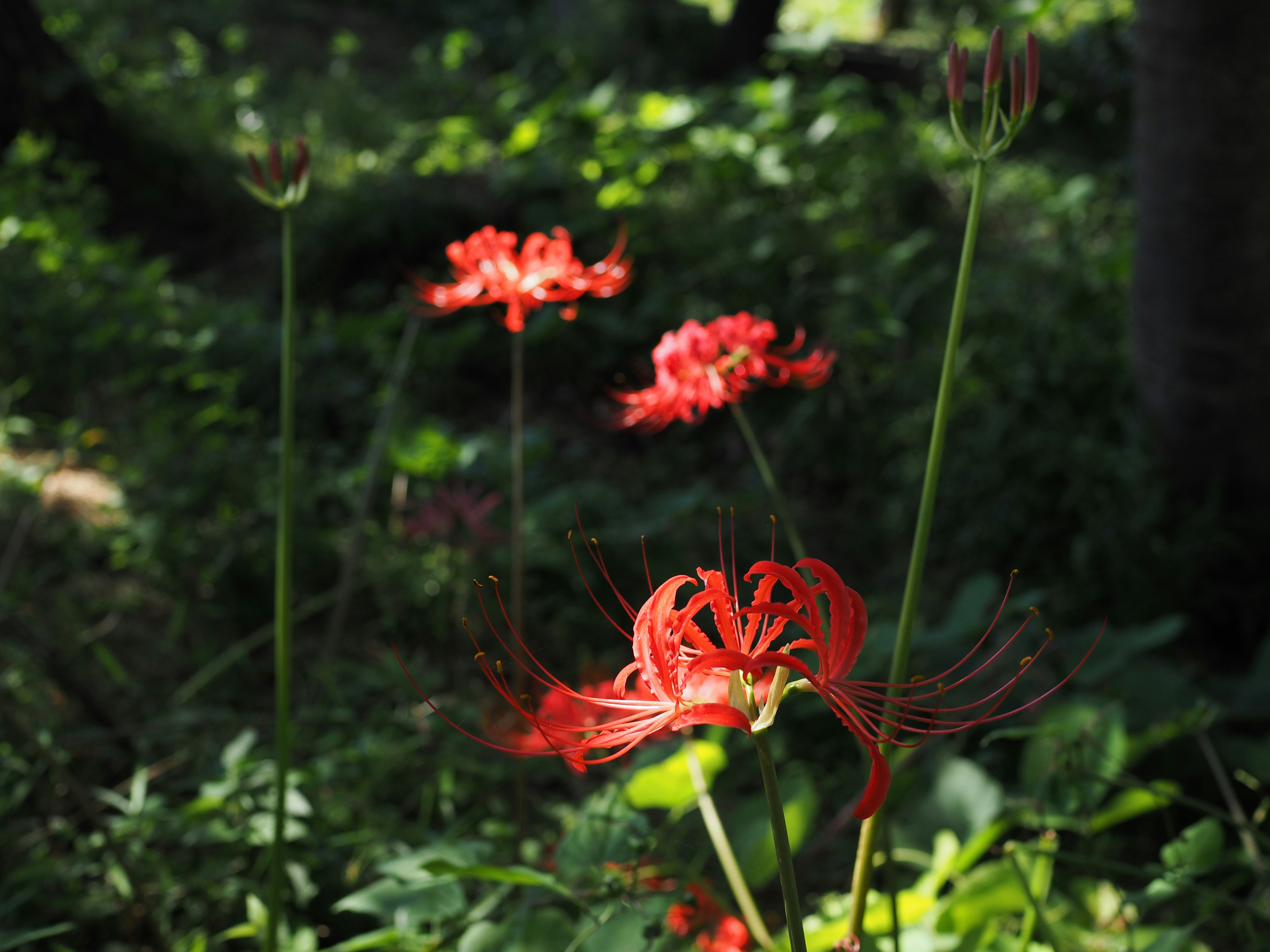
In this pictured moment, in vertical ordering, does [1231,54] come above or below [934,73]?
below

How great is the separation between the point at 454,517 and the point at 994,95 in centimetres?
201

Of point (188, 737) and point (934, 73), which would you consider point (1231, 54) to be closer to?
point (188, 737)

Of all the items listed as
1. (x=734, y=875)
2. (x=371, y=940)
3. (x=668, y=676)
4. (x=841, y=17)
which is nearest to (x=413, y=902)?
(x=371, y=940)

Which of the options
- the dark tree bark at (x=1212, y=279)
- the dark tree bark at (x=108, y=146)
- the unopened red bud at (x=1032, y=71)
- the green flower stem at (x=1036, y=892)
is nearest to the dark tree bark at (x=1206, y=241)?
the dark tree bark at (x=1212, y=279)

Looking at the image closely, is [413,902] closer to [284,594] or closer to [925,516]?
[284,594]

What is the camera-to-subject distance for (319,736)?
2127mm

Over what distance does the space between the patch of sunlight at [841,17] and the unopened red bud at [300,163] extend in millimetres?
12817

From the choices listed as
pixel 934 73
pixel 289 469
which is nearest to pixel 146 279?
pixel 289 469

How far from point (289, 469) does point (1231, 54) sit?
254 centimetres

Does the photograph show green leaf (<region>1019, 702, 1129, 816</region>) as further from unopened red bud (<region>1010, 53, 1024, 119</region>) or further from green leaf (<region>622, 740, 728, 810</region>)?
unopened red bud (<region>1010, 53, 1024, 119</region>)

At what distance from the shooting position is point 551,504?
Answer: 2.64 m

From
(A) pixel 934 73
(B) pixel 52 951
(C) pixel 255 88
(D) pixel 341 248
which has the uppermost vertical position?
(C) pixel 255 88

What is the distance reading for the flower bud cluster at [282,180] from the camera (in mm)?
1104

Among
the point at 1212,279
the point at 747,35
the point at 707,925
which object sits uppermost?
the point at 747,35
